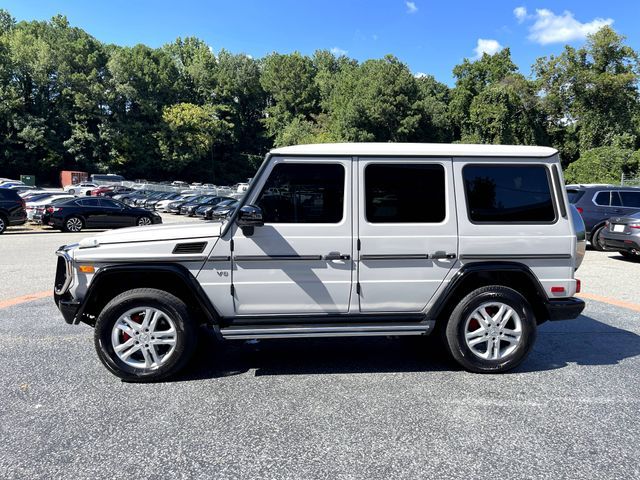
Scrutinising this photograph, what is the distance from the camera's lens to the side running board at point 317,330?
3924 mm

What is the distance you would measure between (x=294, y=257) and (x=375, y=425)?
1435 millimetres

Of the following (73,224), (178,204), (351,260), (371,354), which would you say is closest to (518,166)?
(351,260)

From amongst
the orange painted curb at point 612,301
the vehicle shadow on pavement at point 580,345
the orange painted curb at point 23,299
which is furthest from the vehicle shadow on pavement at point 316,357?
the orange painted curb at point 612,301

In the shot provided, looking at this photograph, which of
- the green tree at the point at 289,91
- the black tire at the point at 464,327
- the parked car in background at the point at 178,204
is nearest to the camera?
the black tire at the point at 464,327

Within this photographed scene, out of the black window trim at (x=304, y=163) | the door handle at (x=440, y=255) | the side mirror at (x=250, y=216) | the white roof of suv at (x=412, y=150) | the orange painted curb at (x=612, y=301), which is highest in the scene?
the white roof of suv at (x=412, y=150)

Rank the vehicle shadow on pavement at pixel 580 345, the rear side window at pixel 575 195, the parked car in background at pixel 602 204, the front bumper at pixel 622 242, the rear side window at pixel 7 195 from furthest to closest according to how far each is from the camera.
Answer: the rear side window at pixel 7 195 → the rear side window at pixel 575 195 → the parked car in background at pixel 602 204 → the front bumper at pixel 622 242 → the vehicle shadow on pavement at pixel 580 345

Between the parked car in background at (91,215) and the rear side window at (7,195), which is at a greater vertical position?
the rear side window at (7,195)

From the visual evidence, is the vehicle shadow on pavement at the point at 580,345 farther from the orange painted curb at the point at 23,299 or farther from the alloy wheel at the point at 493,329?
the orange painted curb at the point at 23,299

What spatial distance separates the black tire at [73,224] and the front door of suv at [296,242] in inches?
680

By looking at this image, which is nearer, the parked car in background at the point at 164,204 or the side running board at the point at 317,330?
the side running board at the point at 317,330

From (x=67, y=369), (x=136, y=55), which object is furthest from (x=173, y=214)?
(x=136, y=55)

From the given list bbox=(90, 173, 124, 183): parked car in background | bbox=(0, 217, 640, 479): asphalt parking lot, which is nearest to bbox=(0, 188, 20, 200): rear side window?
bbox=(0, 217, 640, 479): asphalt parking lot

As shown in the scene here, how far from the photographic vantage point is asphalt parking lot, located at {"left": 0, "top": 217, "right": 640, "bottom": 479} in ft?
9.31

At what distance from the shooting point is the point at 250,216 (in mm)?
3744
